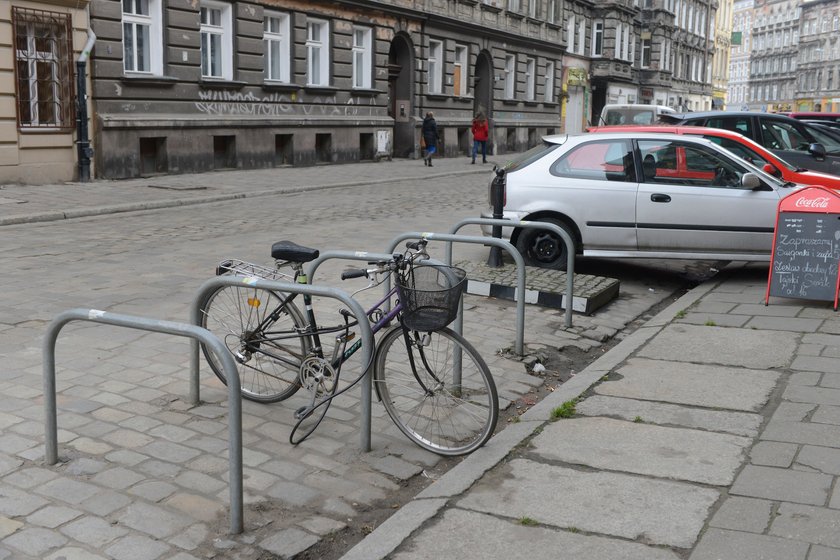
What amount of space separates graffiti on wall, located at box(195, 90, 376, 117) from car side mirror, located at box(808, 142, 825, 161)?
1330 cm

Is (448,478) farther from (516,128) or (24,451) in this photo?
(516,128)

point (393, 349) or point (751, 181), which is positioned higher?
point (751, 181)

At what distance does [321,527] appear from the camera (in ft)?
13.1

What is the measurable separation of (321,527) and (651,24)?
61909 mm

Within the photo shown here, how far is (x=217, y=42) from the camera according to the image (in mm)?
22500

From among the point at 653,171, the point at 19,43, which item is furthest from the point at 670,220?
the point at 19,43

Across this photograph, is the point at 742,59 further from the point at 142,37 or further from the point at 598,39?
the point at 142,37

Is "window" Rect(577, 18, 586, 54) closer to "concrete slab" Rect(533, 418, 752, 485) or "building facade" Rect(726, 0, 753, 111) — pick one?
"concrete slab" Rect(533, 418, 752, 485)

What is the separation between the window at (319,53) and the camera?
84.8ft

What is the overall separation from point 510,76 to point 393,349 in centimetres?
3558

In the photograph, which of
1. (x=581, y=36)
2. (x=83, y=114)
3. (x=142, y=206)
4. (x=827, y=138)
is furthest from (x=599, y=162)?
(x=581, y=36)

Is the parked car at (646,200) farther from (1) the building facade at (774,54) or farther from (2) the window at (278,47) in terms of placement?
(1) the building facade at (774,54)

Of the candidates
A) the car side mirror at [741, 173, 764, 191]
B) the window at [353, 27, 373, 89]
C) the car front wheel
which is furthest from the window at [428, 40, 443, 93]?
the car side mirror at [741, 173, 764, 191]

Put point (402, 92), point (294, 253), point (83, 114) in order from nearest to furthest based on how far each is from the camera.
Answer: point (294, 253), point (83, 114), point (402, 92)
